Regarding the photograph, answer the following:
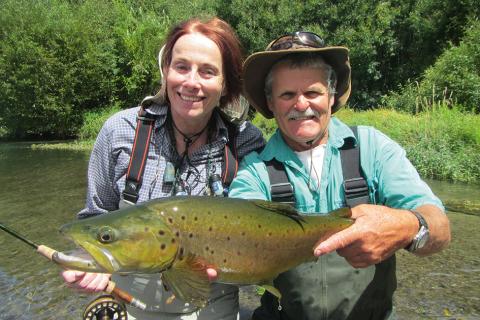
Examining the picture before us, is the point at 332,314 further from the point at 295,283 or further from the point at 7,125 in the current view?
the point at 7,125

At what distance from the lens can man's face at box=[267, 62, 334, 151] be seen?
3127 mm

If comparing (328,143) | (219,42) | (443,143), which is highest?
(219,42)

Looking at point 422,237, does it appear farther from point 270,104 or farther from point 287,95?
point 270,104

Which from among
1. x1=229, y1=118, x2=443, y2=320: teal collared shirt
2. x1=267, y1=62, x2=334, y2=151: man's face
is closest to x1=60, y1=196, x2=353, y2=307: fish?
x1=229, y1=118, x2=443, y2=320: teal collared shirt

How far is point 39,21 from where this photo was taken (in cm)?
3291

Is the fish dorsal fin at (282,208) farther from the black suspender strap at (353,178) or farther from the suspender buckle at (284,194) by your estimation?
the black suspender strap at (353,178)

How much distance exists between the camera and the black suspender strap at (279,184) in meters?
3.07

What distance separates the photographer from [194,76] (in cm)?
339

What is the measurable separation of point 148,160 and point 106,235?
51.3 inches

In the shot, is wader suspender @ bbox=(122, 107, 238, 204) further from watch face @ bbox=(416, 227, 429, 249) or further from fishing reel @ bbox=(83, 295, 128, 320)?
watch face @ bbox=(416, 227, 429, 249)

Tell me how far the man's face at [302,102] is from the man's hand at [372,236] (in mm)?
805

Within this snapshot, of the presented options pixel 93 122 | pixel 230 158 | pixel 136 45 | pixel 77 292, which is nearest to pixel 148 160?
pixel 230 158

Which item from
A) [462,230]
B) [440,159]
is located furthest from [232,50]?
[440,159]

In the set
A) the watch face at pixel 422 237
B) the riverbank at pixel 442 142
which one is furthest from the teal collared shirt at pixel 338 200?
the riverbank at pixel 442 142
